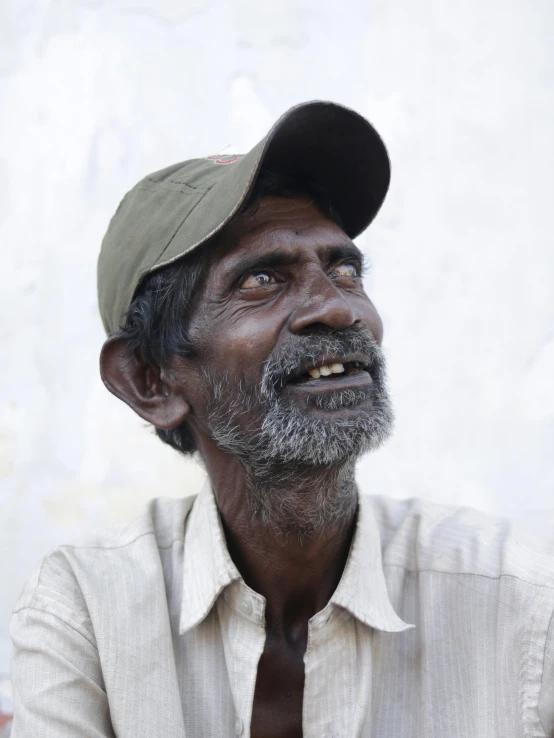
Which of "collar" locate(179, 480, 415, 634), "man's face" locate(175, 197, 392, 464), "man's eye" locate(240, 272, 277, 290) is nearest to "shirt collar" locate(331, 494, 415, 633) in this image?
"collar" locate(179, 480, 415, 634)

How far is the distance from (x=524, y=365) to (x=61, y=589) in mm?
2016

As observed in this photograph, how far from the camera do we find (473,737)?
6.69 feet

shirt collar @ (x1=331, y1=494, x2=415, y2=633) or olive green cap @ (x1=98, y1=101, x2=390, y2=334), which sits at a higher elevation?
olive green cap @ (x1=98, y1=101, x2=390, y2=334)

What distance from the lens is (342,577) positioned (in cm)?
219

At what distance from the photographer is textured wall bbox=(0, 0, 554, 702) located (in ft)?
10.6

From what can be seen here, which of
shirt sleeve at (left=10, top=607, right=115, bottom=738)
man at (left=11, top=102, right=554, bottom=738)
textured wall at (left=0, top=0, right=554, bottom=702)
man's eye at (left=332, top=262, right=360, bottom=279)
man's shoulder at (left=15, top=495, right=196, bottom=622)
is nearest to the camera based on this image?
shirt sleeve at (left=10, top=607, right=115, bottom=738)

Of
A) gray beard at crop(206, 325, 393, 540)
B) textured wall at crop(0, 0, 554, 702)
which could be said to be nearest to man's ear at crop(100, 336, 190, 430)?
gray beard at crop(206, 325, 393, 540)

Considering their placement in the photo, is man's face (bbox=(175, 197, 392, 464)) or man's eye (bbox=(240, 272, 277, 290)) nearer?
man's face (bbox=(175, 197, 392, 464))

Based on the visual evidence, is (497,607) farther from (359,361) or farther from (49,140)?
(49,140)

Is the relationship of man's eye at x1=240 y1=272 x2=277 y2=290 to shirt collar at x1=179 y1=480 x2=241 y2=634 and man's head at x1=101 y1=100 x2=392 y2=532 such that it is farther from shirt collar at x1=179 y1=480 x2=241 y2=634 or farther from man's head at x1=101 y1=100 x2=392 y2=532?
shirt collar at x1=179 y1=480 x2=241 y2=634

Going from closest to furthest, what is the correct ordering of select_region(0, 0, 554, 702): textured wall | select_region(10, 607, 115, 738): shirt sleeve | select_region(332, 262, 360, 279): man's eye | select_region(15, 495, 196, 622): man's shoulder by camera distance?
1. select_region(10, 607, 115, 738): shirt sleeve
2. select_region(15, 495, 196, 622): man's shoulder
3. select_region(332, 262, 360, 279): man's eye
4. select_region(0, 0, 554, 702): textured wall

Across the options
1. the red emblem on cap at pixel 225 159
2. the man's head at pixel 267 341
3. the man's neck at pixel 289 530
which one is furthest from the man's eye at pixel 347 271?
the man's neck at pixel 289 530

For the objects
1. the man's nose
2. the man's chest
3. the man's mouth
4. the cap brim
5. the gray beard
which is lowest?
the man's chest

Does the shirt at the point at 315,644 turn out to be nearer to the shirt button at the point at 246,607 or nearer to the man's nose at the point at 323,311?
the shirt button at the point at 246,607
